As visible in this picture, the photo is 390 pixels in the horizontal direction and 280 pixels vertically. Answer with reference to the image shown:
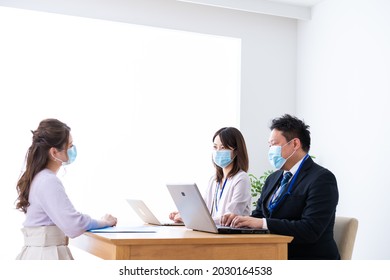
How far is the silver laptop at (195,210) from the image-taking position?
8.30 feet

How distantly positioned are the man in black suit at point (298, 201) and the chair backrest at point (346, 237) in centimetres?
13

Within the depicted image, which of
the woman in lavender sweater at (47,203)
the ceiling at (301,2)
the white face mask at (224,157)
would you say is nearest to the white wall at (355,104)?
the ceiling at (301,2)

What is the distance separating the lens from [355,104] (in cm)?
503

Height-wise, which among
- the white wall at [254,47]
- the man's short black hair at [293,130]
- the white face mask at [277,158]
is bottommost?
the white face mask at [277,158]

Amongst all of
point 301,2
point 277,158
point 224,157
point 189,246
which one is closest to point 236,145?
point 224,157

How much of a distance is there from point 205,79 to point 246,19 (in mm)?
762

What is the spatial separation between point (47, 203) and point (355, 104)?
332 cm

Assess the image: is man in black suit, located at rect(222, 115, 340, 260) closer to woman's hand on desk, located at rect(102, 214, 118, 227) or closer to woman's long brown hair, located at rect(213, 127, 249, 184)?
woman's long brown hair, located at rect(213, 127, 249, 184)

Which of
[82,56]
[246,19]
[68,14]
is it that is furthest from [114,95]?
[246,19]

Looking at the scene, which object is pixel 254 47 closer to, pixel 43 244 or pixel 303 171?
pixel 303 171

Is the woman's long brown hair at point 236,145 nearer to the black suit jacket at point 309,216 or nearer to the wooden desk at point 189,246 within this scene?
the black suit jacket at point 309,216

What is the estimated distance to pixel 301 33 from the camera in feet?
19.5

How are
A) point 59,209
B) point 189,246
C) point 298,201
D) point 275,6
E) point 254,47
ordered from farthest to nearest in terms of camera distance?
point 254,47 < point 275,6 < point 298,201 < point 59,209 < point 189,246

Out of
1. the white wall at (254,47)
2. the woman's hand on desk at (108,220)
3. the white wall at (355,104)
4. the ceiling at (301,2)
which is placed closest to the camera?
the woman's hand on desk at (108,220)
